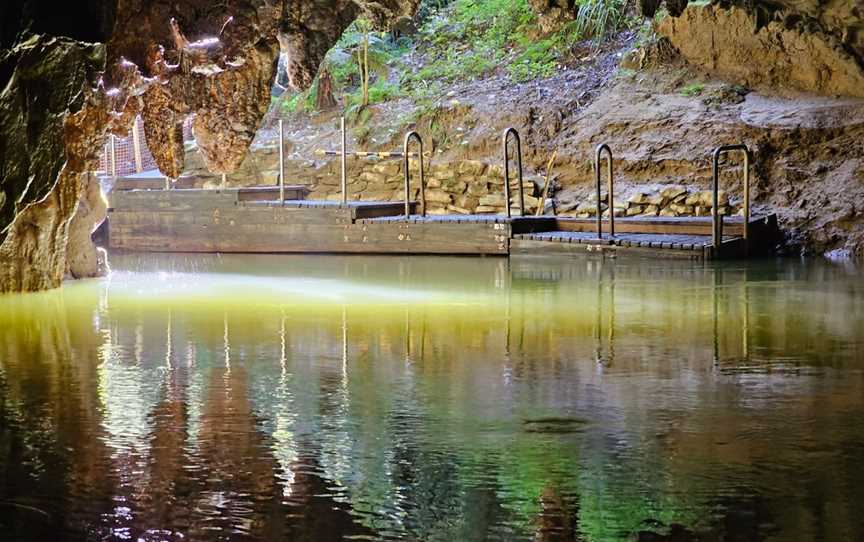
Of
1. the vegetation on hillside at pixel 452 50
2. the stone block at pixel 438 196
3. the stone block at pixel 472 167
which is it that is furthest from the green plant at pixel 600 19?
the stone block at pixel 438 196

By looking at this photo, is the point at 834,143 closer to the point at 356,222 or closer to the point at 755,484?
the point at 356,222

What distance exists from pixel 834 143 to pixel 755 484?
12385mm

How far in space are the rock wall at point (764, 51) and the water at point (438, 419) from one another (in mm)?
6910

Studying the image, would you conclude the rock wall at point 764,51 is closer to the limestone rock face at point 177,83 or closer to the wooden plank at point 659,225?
the wooden plank at point 659,225

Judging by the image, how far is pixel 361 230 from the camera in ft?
53.4

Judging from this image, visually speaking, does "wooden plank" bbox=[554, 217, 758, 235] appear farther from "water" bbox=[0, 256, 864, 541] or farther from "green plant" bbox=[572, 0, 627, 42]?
"green plant" bbox=[572, 0, 627, 42]

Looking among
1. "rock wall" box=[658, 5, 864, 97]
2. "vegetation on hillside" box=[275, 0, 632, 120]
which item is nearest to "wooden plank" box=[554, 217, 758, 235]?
"rock wall" box=[658, 5, 864, 97]

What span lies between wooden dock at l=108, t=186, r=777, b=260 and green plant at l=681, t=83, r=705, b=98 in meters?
2.89

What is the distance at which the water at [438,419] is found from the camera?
384 centimetres

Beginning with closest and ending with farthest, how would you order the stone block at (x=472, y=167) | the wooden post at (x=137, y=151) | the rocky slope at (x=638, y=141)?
the rocky slope at (x=638, y=141) → the stone block at (x=472, y=167) → the wooden post at (x=137, y=151)

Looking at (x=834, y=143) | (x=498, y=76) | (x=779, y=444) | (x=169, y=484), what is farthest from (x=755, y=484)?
(x=498, y=76)

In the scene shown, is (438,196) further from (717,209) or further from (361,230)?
(717,209)

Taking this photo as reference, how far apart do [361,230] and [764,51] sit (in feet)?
20.9

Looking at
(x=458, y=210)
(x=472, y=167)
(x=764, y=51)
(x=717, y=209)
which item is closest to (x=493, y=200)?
(x=458, y=210)
